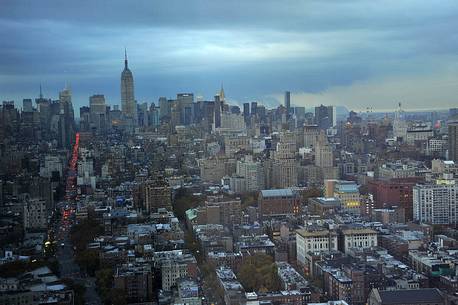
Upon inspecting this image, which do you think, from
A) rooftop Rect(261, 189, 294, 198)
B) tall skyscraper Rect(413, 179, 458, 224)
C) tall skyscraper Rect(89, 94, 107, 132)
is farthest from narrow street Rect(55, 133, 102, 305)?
tall skyscraper Rect(413, 179, 458, 224)

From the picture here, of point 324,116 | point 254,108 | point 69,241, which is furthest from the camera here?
point 324,116

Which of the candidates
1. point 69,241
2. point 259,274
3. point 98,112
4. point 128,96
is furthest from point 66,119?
point 259,274

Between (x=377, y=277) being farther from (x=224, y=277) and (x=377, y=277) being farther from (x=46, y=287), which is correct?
(x=46, y=287)

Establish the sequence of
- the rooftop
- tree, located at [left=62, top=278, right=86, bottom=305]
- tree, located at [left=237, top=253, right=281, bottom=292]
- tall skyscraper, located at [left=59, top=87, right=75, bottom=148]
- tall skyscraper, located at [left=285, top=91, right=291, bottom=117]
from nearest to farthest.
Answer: tree, located at [left=62, top=278, right=86, bottom=305]
tree, located at [left=237, top=253, right=281, bottom=292]
tall skyscraper, located at [left=59, top=87, right=75, bottom=148]
tall skyscraper, located at [left=285, top=91, right=291, bottom=117]
the rooftop

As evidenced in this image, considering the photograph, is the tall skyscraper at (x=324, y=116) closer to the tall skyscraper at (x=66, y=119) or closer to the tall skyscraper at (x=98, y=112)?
the tall skyscraper at (x=98, y=112)

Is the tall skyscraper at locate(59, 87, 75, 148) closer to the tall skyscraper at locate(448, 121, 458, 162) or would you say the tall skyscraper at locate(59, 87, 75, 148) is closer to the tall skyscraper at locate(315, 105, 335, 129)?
the tall skyscraper at locate(315, 105, 335, 129)

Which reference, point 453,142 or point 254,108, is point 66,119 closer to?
point 254,108

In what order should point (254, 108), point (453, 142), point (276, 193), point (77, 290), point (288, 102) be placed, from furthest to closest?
point (453, 142) < point (254, 108) < point (288, 102) < point (276, 193) < point (77, 290)

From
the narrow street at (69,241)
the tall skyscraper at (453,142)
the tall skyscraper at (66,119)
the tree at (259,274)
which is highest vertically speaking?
the tall skyscraper at (66,119)

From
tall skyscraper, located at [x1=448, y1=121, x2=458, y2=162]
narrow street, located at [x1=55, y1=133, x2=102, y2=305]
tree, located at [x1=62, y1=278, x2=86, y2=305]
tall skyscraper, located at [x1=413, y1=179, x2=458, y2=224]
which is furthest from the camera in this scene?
tall skyscraper, located at [x1=448, y1=121, x2=458, y2=162]

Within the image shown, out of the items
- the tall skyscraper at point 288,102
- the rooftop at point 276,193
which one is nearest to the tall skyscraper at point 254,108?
the tall skyscraper at point 288,102
